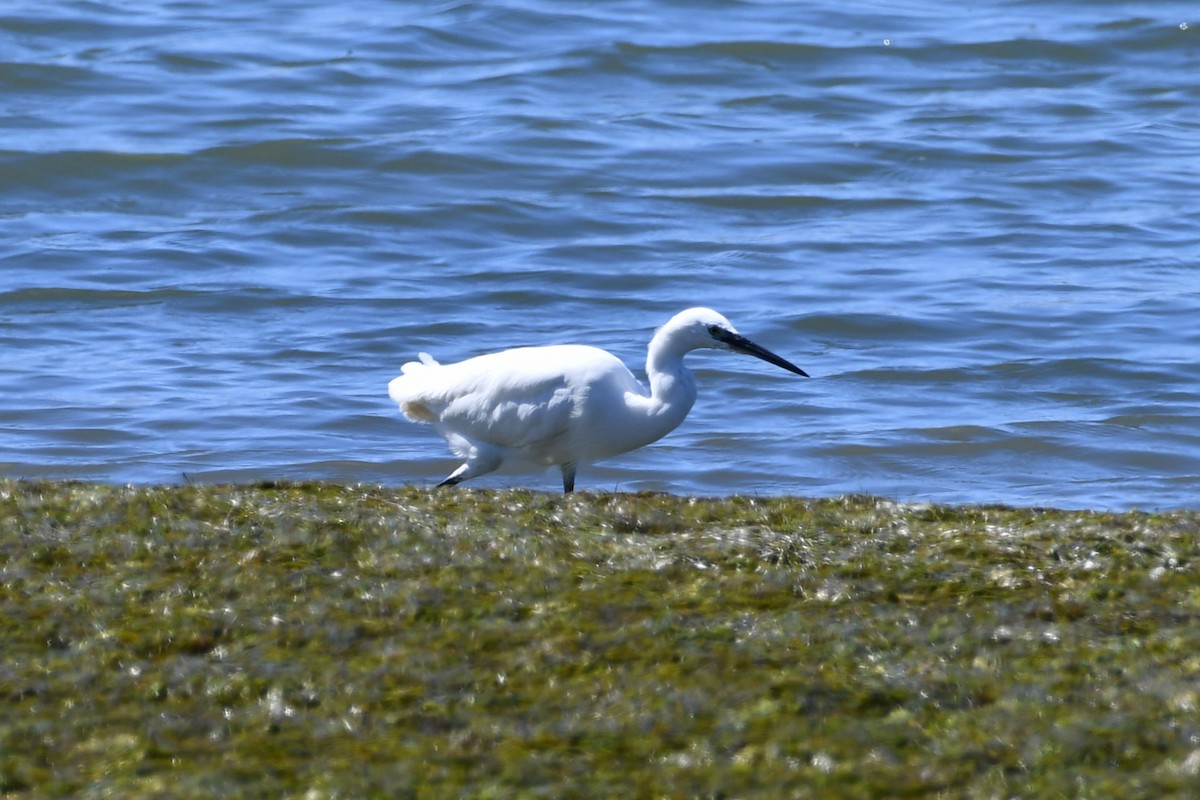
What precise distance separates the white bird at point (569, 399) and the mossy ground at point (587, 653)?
7.81ft

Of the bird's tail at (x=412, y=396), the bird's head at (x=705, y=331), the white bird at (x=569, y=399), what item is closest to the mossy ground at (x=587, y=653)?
the white bird at (x=569, y=399)

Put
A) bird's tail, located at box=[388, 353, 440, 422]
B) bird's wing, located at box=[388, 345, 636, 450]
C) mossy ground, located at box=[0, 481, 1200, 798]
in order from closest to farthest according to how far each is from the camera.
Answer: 1. mossy ground, located at box=[0, 481, 1200, 798]
2. bird's wing, located at box=[388, 345, 636, 450]
3. bird's tail, located at box=[388, 353, 440, 422]

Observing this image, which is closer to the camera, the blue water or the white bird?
the white bird

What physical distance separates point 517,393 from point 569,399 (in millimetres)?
217

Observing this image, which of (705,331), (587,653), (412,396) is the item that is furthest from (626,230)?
(587,653)

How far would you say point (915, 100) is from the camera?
15.4m

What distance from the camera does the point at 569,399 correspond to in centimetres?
643

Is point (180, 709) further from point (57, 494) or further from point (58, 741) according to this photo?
point (57, 494)

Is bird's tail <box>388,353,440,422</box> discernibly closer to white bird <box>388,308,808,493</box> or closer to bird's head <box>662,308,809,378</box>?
white bird <box>388,308,808,493</box>

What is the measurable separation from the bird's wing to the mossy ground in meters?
2.39

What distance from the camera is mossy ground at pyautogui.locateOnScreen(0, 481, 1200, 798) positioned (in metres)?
2.79

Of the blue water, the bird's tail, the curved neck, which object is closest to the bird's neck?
the curved neck

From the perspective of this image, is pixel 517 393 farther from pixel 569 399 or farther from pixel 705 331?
pixel 705 331

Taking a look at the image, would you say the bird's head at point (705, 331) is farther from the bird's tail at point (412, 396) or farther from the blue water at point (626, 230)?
the blue water at point (626, 230)
